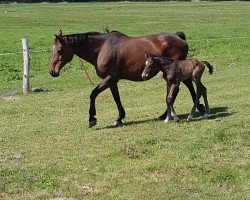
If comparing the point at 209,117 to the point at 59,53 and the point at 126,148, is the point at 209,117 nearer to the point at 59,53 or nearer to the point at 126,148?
the point at 126,148

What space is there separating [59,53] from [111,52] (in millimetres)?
1200

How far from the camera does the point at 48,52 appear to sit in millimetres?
33312

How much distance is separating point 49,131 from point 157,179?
467 cm

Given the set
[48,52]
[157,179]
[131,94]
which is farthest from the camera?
[48,52]

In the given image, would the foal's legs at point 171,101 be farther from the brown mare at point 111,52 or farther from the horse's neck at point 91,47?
the horse's neck at point 91,47

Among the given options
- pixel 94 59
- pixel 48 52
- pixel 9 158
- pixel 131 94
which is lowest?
pixel 48 52

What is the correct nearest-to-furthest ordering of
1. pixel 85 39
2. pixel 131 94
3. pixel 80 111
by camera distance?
pixel 85 39, pixel 80 111, pixel 131 94

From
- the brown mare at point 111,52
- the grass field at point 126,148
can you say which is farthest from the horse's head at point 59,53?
the grass field at point 126,148

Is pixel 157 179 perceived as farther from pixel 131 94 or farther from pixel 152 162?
pixel 131 94

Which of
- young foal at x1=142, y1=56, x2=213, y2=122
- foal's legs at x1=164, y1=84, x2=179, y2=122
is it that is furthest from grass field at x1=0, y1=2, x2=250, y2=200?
young foal at x1=142, y1=56, x2=213, y2=122

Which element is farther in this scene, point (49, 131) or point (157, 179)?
point (49, 131)

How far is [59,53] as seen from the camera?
1359 centimetres

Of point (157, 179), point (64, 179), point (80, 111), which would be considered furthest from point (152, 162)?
point (80, 111)

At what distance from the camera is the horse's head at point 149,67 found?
1322 cm
